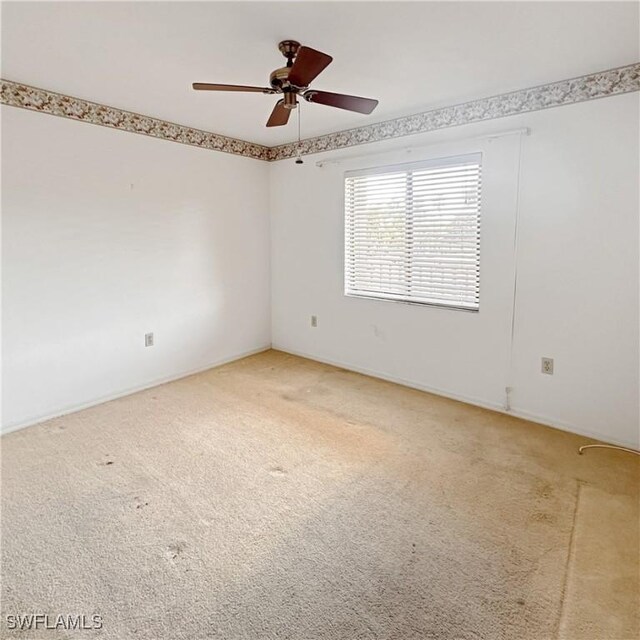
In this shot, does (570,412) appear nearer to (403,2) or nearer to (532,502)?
(532,502)

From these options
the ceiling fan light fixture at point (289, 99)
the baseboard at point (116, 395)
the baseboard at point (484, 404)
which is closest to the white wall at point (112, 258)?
the baseboard at point (116, 395)

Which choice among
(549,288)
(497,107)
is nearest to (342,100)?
(497,107)

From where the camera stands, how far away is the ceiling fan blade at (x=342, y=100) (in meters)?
2.10

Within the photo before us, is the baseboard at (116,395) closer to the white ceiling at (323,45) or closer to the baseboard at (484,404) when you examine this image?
the baseboard at (484,404)

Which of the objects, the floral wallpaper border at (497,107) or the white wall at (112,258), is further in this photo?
the white wall at (112,258)

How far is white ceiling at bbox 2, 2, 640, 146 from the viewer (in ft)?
6.12

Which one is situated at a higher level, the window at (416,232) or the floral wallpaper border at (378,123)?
the floral wallpaper border at (378,123)

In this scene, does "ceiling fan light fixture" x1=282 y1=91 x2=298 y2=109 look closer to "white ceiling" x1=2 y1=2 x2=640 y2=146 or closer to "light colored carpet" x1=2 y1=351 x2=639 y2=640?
"white ceiling" x1=2 y1=2 x2=640 y2=146

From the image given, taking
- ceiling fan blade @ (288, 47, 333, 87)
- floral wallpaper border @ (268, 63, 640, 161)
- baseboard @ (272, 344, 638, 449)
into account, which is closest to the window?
floral wallpaper border @ (268, 63, 640, 161)

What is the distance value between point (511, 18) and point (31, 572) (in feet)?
10.6

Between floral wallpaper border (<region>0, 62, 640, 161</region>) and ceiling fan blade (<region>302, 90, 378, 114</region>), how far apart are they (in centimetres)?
130

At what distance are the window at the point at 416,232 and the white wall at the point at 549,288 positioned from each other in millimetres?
103

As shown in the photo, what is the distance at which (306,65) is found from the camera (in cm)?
181

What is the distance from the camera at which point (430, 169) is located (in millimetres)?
3387
